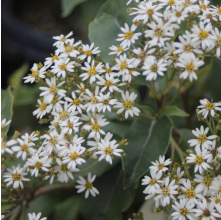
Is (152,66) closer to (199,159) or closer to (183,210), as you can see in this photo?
(199,159)

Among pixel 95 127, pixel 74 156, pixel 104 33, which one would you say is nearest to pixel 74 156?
pixel 74 156

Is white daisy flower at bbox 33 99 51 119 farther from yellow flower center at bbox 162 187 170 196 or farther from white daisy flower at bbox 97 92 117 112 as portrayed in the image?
yellow flower center at bbox 162 187 170 196

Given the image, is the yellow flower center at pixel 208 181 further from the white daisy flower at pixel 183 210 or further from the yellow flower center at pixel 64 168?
the yellow flower center at pixel 64 168

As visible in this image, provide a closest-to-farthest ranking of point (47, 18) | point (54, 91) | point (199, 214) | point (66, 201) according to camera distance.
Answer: point (199, 214) → point (54, 91) → point (66, 201) → point (47, 18)

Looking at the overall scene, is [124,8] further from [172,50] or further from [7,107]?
[7,107]

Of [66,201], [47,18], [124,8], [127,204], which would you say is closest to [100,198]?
[127,204]

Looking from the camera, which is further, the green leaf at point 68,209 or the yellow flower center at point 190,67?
the green leaf at point 68,209

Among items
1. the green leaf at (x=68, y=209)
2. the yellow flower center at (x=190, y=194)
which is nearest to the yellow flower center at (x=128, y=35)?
→ the yellow flower center at (x=190, y=194)

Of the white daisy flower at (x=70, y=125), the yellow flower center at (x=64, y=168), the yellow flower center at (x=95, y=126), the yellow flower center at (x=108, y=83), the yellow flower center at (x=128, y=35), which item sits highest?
the yellow flower center at (x=128, y=35)
